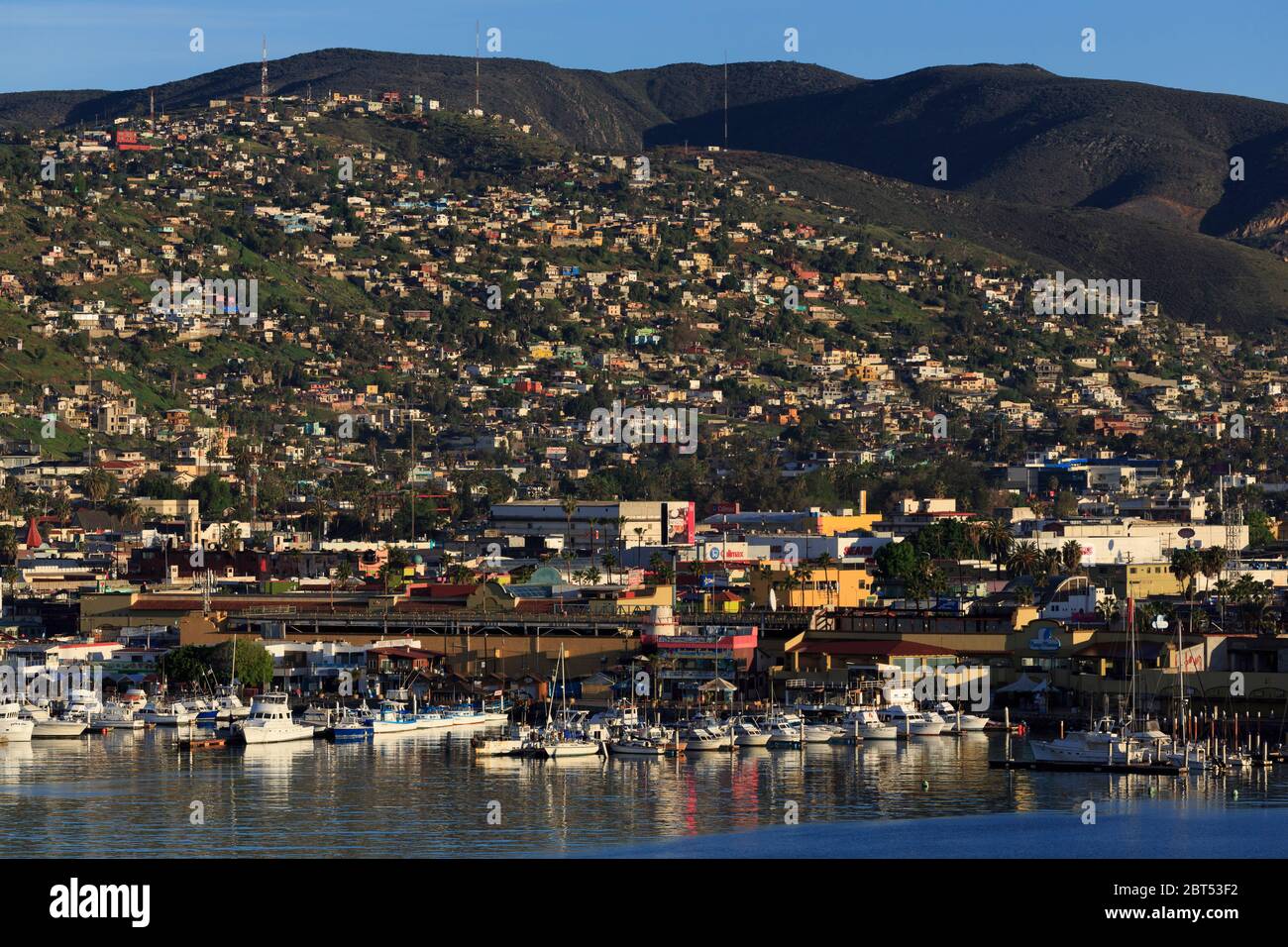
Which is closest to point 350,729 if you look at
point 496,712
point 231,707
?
point 231,707

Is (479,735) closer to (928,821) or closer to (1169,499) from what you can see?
(928,821)

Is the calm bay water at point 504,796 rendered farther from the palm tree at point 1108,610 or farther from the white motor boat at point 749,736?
the palm tree at point 1108,610

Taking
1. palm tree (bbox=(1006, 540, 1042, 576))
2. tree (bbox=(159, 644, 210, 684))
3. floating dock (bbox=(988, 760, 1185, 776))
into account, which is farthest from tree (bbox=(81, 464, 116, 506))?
floating dock (bbox=(988, 760, 1185, 776))

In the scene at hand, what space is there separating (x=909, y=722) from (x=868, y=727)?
1.64 meters

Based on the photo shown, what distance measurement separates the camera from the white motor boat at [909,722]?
89.8 metres

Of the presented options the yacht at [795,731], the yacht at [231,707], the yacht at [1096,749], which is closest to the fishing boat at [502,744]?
the yacht at [795,731]

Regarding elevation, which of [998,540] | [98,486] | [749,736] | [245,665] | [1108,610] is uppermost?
[98,486]

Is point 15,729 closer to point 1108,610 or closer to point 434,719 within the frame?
point 434,719

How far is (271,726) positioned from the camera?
8738 centimetres

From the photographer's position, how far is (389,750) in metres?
83.9

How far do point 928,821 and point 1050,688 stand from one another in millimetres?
32777

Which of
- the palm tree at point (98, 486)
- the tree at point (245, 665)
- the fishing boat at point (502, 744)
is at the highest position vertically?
the palm tree at point (98, 486)

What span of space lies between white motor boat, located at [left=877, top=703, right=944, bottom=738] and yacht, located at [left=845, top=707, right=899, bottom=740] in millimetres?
322

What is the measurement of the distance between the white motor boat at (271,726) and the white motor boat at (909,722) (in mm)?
20740
